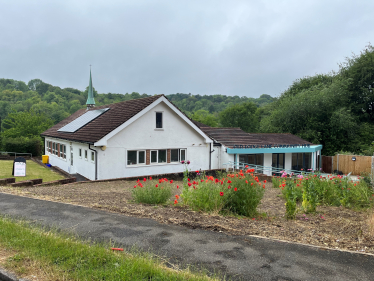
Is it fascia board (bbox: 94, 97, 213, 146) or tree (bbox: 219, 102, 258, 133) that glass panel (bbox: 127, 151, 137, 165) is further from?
tree (bbox: 219, 102, 258, 133)

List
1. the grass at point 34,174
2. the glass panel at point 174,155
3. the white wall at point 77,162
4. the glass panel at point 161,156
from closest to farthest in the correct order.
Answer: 1. the grass at point 34,174
2. the white wall at point 77,162
3. the glass panel at point 161,156
4. the glass panel at point 174,155

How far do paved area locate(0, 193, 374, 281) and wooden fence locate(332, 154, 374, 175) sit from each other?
→ 2769cm

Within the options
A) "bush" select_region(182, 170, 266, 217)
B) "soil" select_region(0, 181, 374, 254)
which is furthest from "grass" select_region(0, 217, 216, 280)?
"bush" select_region(182, 170, 266, 217)

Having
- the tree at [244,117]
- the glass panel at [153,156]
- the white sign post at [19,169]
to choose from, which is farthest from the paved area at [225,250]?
the tree at [244,117]

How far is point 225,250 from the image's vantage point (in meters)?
4.95

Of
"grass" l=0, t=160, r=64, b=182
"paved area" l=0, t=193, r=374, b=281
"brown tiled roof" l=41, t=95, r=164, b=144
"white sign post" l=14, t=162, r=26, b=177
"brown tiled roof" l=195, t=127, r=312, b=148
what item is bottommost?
"grass" l=0, t=160, r=64, b=182

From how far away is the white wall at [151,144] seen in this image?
1844 cm

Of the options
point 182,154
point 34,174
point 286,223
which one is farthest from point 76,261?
Result: point 182,154

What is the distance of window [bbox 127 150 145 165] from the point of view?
19328mm

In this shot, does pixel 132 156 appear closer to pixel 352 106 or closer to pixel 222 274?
pixel 222 274

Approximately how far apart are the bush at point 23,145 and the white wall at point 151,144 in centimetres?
1946

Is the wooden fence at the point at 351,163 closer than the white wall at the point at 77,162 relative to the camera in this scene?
No

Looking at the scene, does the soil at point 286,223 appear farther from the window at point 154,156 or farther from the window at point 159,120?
the window at point 159,120

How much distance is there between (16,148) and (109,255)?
33.3 m
